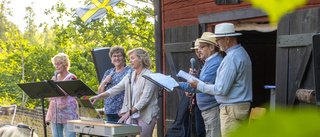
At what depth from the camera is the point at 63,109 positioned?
5594 millimetres

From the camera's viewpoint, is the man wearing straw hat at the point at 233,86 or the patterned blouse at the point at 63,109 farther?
the patterned blouse at the point at 63,109

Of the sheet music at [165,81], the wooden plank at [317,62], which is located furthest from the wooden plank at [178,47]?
the wooden plank at [317,62]

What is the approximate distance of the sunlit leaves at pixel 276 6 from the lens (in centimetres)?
17

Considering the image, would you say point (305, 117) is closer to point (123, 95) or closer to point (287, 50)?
point (287, 50)

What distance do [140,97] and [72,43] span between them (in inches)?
545

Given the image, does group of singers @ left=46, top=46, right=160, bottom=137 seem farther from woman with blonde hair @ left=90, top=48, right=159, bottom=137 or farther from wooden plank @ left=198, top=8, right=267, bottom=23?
wooden plank @ left=198, top=8, right=267, bottom=23

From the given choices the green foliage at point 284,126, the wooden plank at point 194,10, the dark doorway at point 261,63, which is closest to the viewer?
the green foliage at point 284,126

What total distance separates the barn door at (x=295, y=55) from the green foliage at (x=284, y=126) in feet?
12.9

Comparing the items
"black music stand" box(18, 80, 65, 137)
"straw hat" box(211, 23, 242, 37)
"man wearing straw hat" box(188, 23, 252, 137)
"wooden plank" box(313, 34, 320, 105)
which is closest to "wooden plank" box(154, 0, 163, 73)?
"black music stand" box(18, 80, 65, 137)

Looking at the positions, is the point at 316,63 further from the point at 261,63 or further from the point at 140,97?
the point at 261,63

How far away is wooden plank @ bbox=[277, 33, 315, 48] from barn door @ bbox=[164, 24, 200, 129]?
5.34ft

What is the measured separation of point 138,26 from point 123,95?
13.6m

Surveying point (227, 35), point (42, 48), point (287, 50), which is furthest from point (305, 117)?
point (42, 48)

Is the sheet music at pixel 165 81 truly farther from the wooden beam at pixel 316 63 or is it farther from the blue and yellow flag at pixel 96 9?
the blue and yellow flag at pixel 96 9
